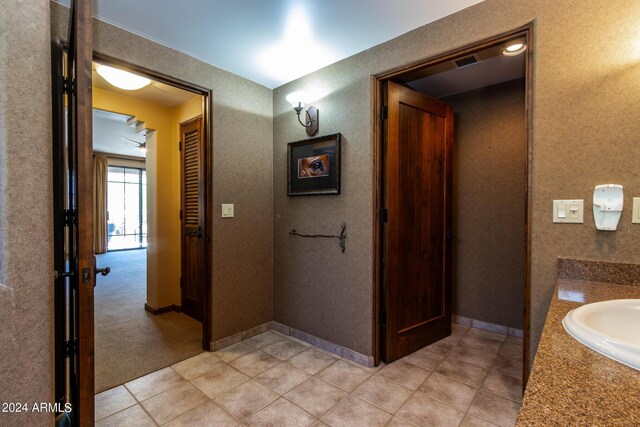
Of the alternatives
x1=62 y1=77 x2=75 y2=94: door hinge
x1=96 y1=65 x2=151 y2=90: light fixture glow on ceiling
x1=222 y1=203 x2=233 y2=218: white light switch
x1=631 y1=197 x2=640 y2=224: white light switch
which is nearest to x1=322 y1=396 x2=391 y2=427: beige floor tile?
x1=631 y1=197 x2=640 y2=224: white light switch

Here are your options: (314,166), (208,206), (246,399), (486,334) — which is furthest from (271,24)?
(486,334)

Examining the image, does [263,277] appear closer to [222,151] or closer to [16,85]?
[222,151]

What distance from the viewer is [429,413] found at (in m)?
1.72

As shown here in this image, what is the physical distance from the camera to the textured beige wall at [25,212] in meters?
0.99

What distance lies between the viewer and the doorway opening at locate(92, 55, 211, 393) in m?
2.43

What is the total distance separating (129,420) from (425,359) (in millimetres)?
2038

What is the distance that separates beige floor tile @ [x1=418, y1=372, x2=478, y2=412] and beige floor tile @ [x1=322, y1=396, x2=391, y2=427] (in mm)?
388

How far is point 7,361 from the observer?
975mm

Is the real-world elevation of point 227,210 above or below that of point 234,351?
above

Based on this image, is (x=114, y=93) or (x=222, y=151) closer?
(x=222, y=151)

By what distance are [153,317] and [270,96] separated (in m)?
2.72

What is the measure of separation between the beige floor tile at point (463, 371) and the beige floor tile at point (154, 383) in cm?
189

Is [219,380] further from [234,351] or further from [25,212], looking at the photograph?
[25,212]

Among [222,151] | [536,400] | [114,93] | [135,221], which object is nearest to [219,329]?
[222,151]
